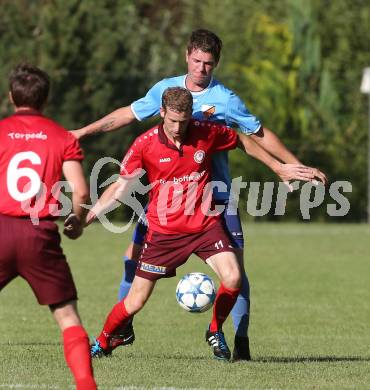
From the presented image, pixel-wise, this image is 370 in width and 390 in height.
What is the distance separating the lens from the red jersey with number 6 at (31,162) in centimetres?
570

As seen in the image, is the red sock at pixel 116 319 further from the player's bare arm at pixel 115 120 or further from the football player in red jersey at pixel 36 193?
the football player in red jersey at pixel 36 193

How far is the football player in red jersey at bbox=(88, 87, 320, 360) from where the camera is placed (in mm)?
7359

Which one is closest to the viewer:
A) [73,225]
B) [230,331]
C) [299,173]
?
[73,225]

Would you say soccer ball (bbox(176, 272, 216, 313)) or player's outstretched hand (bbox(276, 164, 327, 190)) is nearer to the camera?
player's outstretched hand (bbox(276, 164, 327, 190))

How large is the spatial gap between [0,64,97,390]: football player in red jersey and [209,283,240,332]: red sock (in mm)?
1927

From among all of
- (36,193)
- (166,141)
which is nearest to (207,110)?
(166,141)

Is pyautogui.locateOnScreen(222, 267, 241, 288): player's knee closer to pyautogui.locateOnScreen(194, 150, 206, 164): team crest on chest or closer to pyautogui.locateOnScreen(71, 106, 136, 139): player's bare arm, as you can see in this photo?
Result: pyautogui.locateOnScreen(194, 150, 206, 164): team crest on chest

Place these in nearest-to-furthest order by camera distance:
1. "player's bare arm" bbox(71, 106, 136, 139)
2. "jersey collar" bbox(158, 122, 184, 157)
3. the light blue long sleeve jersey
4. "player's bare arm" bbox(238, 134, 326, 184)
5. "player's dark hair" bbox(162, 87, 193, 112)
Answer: "player's dark hair" bbox(162, 87, 193, 112), "jersey collar" bbox(158, 122, 184, 157), "player's bare arm" bbox(238, 134, 326, 184), the light blue long sleeve jersey, "player's bare arm" bbox(71, 106, 136, 139)

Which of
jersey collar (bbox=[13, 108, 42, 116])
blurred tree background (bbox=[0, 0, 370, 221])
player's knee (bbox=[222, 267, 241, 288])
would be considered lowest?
player's knee (bbox=[222, 267, 241, 288])

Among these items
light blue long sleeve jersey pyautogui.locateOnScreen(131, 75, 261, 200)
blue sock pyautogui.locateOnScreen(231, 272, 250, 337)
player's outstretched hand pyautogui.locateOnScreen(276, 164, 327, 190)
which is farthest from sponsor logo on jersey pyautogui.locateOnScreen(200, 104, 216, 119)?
blue sock pyautogui.locateOnScreen(231, 272, 250, 337)

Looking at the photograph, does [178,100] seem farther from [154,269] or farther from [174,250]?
[154,269]

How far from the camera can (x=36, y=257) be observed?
18.7 feet

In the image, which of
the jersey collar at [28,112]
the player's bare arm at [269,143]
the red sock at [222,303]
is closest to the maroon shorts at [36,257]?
the jersey collar at [28,112]

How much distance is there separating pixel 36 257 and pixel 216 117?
8.31 ft
